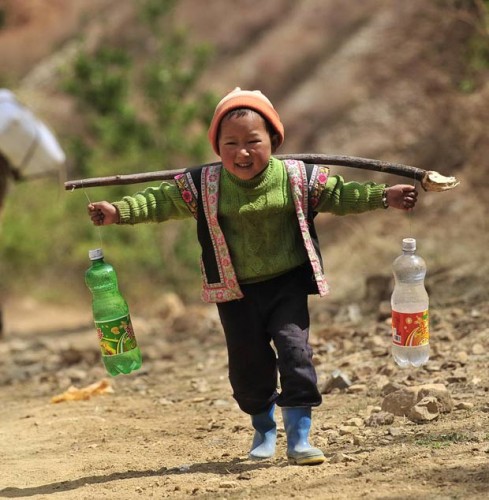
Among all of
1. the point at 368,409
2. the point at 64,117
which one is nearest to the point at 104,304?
the point at 368,409

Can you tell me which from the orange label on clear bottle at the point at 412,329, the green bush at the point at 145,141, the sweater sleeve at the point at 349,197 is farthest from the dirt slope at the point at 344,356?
the sweater sleeve at the point at 349,197

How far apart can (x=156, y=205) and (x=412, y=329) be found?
123cm

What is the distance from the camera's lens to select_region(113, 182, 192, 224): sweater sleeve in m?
4.49

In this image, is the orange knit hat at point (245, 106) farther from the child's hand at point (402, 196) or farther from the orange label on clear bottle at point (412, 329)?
the orange label on clear bottle at point (412, 329)

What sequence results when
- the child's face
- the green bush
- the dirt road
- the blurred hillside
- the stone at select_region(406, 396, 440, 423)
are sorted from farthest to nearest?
1. the green bush
2. the blurred hillside
3. the stone at select_region(406, 396, 440, 423)
4. the child's face
5. the dirt road

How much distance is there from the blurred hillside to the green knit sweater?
3793mm

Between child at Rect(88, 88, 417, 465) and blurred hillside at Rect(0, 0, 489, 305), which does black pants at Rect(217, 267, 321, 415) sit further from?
blurred hillside at Rect(0, 0, 489, 305)

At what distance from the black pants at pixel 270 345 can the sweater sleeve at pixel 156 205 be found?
1.49 ft

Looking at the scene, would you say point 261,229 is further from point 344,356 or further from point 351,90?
point 351,90

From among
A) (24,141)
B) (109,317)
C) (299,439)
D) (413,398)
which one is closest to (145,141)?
(24,141)

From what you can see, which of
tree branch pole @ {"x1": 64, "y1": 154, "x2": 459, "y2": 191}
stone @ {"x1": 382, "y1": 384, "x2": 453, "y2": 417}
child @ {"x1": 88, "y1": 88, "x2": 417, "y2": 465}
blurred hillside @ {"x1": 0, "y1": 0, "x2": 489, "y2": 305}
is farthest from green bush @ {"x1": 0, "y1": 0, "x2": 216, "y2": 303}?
child @ {"x1": 88, "y1": 88, "x2": 417, "y2": 465}

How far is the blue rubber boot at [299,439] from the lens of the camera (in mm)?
4344

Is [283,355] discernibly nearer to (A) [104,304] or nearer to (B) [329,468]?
(B) [329,468]

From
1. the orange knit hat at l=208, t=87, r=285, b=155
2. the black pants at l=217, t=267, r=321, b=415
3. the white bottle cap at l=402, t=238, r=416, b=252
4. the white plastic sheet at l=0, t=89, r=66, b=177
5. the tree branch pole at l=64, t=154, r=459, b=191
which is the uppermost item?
the white plastic sheet at l=0, t=89, r=66, b=177
